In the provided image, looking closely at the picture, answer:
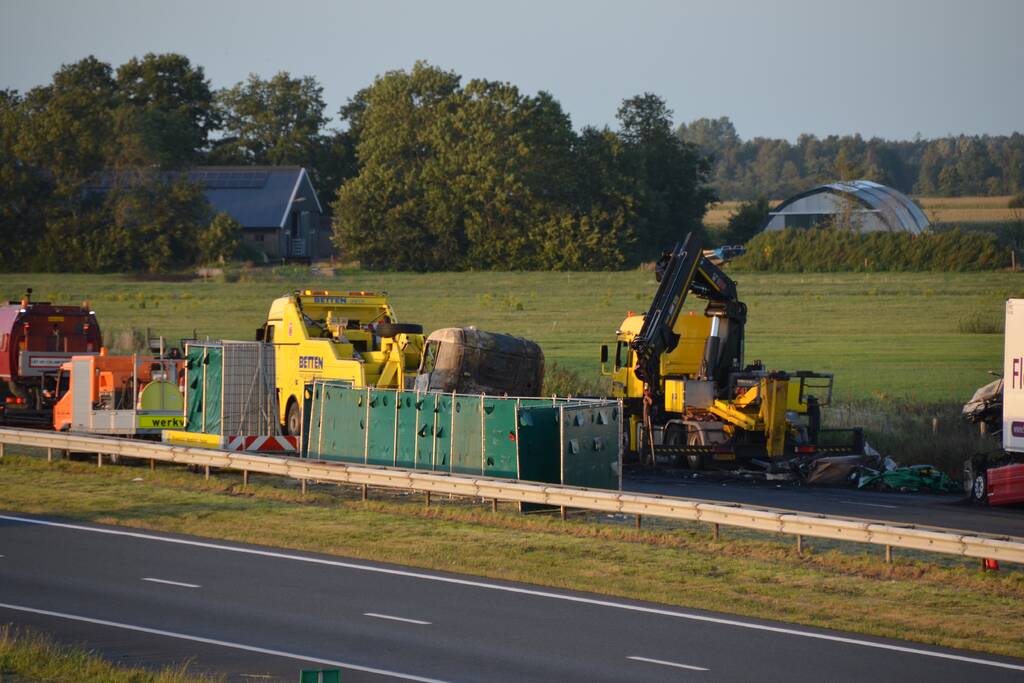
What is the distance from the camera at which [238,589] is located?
50.9 feet

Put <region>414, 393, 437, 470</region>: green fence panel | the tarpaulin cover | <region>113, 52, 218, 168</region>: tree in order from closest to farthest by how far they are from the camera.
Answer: <region>414, 393, 437, 470</region>: green fence panel → the tarpaulin cover → <region>113, 52, 218, 168</region>: tree

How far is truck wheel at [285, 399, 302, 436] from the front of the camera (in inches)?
1120

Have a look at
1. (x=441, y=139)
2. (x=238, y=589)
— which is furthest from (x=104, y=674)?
(x=441, y=139)

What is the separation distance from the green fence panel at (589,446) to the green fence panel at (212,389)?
809 cm

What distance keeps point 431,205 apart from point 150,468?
63940 mm

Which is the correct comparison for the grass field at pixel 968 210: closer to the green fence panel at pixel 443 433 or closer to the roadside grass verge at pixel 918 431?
the roadside grass verge at pixel 918 431

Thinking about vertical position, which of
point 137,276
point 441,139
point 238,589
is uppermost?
point 441,139

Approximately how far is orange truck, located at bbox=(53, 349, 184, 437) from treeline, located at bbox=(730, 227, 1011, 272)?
5041 cm

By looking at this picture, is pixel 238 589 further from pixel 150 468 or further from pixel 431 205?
pixel 431 205

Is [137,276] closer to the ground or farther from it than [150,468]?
farther from it

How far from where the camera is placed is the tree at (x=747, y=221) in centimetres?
9694

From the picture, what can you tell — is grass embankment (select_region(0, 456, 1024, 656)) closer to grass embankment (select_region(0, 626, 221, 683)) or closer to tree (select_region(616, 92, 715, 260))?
grass embankment (select_region(0, 626, 221, 683))

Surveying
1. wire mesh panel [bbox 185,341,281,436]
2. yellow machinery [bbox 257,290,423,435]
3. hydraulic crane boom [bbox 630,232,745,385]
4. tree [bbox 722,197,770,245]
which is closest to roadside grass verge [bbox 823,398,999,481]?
hydraulic crane boom [bbox 630,232,745,385]

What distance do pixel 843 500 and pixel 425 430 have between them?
6.49m
